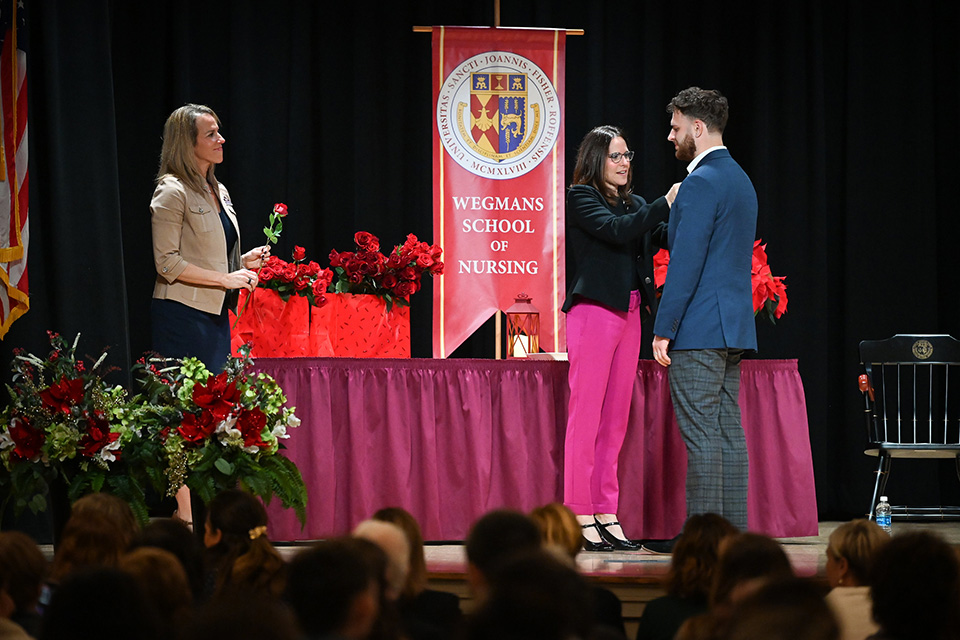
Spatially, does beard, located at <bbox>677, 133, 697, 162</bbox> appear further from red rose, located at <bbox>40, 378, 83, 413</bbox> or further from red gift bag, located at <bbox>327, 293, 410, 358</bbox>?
red rose, located at <bbox>40, 378, 83, 413</bbox>

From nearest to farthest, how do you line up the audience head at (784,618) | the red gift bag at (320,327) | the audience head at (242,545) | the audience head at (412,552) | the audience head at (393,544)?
the audience head at (784,618)
the audience head at (393,544)
the audience head at (412,552)
the audience head at (242,545)
the red gift bag at (320,327)

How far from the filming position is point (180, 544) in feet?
8.30

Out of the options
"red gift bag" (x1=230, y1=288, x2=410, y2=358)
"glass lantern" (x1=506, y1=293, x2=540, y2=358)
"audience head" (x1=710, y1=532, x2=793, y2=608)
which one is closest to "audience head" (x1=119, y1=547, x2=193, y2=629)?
"audience head" (x1=710, y1=532, x2=793, y2=608)

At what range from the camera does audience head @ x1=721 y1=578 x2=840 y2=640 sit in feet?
4.64

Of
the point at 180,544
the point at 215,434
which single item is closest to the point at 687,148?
the point at 215,434

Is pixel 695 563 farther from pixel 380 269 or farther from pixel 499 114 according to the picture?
pixel 499 114

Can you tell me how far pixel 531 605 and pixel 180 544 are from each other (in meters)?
1.22

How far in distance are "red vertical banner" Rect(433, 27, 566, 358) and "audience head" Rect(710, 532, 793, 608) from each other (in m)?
3.38

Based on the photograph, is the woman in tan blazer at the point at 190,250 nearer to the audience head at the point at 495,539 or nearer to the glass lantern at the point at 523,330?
the glass lantern at the point at 523,330

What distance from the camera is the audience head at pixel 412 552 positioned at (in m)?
2.45

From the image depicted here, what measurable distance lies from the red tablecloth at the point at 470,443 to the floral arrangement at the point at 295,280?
0.27 metres

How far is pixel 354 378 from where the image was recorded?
15.8 ft

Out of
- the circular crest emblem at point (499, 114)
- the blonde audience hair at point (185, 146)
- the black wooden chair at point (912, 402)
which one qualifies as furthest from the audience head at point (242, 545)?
the black wooden chair at point (912, 402)

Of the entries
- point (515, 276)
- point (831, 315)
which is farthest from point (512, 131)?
point (831, 315)
